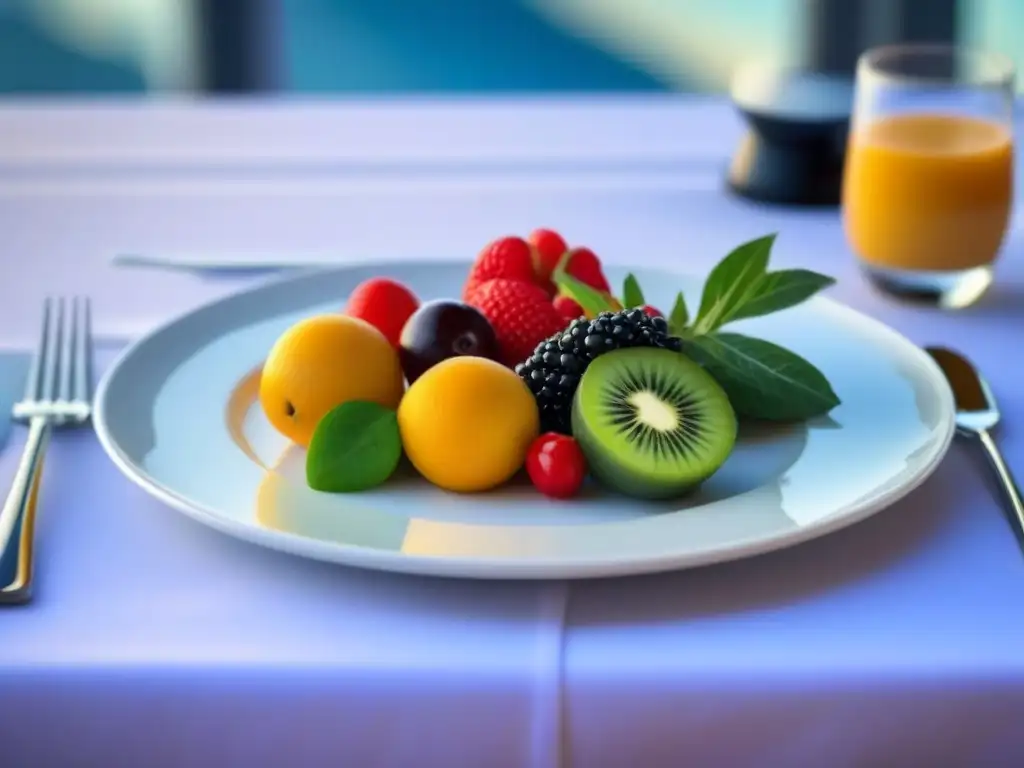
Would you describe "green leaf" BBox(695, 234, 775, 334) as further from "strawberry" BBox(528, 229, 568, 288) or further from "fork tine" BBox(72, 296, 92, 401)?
"fork tine" BBox(72, 296, 92, 401)

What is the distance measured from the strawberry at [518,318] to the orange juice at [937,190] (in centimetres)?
37

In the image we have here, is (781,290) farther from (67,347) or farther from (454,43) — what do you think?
(454,43)

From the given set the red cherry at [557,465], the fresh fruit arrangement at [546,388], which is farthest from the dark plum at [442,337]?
the red cherry at [557,465]

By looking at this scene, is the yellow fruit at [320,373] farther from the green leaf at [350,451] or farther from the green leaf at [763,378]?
the green leaf at [763,378]

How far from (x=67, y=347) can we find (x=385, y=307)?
246 millimetres

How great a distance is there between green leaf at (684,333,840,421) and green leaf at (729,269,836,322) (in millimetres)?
22

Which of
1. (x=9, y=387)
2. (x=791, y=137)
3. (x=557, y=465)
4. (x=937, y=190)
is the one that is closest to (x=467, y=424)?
(x=557, y=465)

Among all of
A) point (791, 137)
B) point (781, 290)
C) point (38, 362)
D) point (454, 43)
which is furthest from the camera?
point (454, 43)

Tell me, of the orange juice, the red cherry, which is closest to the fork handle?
the red cherry

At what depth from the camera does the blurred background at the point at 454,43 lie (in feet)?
13.5

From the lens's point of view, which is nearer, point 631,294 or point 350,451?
point 350,451

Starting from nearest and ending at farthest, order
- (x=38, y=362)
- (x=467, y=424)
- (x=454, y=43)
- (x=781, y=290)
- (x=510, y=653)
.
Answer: (x=510, y=653) < (x=467, y=424) < (x=781, y=290) < (x=38, y=362) < (x=454, y=43)

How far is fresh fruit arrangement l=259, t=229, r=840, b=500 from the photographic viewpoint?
75 cm

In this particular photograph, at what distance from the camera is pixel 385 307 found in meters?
0.93
